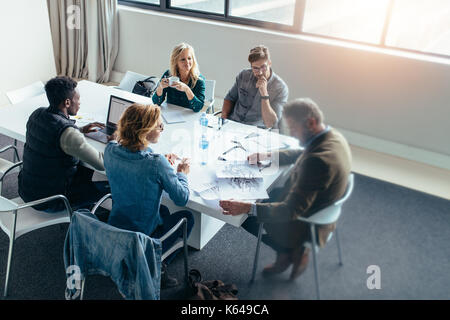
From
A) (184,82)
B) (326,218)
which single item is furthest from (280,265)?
(184,82)

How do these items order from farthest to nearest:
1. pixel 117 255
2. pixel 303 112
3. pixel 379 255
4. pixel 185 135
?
pixel 185 135 < pixel 117 255 < pixel 379 255 < pixel 303 112

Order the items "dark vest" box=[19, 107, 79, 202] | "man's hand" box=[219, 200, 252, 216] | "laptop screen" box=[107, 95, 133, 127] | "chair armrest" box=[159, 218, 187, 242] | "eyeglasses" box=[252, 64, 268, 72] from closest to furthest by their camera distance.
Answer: "man's hand" box=[219, 200, 252, 216] < "chair armrest" box=[159, 218, 187, 242] < "dark vest" box=[19, 107, 79, 202] < "eyeglasses" box=[252, 64, 268, 72] < "laptop screen" box=[107, 95, 133, 127]

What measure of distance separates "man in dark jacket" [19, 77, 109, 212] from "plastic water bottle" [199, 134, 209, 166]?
0.68 m

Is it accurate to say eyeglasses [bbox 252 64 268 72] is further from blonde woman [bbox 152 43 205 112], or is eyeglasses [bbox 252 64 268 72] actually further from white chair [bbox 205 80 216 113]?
white chair [bbox 205 80 216 113]

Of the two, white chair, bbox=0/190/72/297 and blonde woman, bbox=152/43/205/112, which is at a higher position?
blonde woman, bbox=152/43/205/112

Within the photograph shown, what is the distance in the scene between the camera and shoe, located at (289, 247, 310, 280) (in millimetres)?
1352

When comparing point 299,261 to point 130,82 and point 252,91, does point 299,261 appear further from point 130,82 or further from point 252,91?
point 130,82

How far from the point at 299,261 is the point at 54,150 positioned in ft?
6.16

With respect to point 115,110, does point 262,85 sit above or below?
above

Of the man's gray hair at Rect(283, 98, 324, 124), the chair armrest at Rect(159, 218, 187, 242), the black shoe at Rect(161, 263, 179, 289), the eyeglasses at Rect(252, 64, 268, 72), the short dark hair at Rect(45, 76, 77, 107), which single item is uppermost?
the man's gray hair at Rect(283, 98, 324, 124)

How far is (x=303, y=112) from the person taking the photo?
1225 mm

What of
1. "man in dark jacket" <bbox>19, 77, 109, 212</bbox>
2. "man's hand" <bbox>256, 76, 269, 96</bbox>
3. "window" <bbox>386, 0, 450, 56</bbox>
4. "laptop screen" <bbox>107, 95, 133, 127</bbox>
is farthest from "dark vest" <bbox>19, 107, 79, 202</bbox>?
"window" <bbox>386, 0, 450, 56</bbox>

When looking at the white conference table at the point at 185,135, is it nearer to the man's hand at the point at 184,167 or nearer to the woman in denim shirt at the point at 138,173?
the man's hand at the point at 184,167

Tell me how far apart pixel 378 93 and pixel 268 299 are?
96 centimetres
